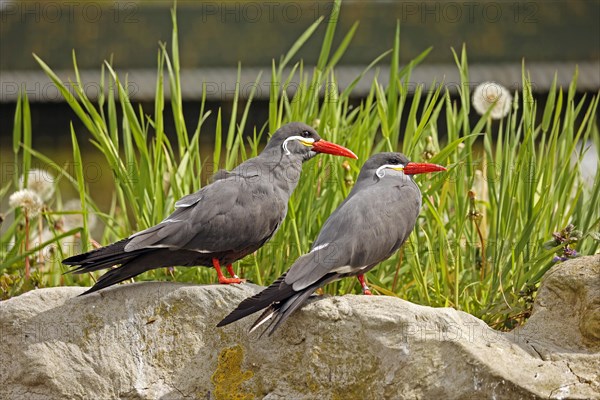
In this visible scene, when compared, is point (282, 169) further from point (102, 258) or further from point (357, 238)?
point (102, 258)

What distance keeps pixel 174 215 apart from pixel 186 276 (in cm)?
60

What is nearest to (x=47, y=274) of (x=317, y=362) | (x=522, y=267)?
(x=317, y=362)

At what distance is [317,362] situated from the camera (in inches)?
124

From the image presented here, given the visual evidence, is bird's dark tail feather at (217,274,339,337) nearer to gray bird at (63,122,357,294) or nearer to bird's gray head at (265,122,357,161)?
gray bird at (63,122,357,294)

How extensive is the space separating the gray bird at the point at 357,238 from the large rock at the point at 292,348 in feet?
0.36

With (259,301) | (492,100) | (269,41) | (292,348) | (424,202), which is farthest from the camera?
(269,41)

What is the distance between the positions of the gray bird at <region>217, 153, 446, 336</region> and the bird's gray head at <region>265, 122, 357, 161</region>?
0.67 ft

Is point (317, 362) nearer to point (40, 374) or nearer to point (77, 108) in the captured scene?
point (40, 374)

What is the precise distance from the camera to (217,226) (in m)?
3.52

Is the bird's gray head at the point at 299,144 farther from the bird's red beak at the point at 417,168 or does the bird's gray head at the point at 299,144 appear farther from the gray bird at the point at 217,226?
the bird's red beak at the point at 417,168

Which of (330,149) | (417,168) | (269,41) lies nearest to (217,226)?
(330,149)

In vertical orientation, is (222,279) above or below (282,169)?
below

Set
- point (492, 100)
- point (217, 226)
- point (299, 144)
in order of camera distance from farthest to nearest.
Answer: point (492, 100) → point (299, 144) → point (217, 226)

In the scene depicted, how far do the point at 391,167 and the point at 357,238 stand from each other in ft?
1.51
